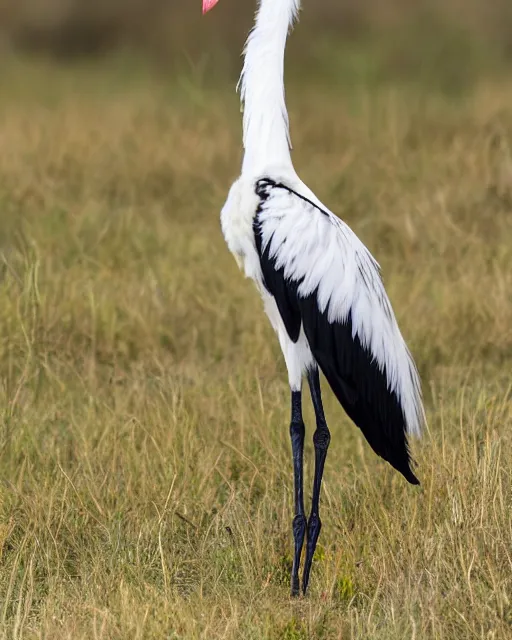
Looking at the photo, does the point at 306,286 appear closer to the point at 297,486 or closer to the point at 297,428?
the point at 297,428

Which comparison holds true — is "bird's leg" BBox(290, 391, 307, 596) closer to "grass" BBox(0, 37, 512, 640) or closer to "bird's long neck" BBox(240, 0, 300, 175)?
"grass" BBox(0, 37, 512, 640)

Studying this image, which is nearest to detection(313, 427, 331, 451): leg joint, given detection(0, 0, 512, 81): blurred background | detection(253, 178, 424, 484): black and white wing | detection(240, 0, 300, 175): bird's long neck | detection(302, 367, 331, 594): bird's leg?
detection(302, 367, 331, 594): bird's leg

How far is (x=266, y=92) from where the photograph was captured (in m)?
3.67

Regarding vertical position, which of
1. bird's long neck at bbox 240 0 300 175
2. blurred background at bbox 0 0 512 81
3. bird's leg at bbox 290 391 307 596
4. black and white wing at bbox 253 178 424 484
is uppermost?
blurred background at bbox 0 0 512 81

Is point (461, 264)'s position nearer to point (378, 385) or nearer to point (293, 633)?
point (378, 385)

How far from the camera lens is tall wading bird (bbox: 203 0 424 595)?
355 centimetres

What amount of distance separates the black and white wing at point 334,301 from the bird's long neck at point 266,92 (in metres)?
0.12

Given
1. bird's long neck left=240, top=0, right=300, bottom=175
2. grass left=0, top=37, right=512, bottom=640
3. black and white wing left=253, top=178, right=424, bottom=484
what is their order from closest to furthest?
grass left=0, top=37, right=512, bottom=640 → black and white wing left=253, top=178, right=424, bottom=484 → bird's long neck left=240, top=0, right=300, bottom=175

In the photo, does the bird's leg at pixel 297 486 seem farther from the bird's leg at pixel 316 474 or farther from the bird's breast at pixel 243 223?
the bird's breast at pixel 243 223

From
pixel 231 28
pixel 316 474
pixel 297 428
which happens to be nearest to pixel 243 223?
pixel 297 428

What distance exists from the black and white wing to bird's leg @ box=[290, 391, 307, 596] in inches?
6.6

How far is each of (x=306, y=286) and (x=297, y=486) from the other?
22.4 inches

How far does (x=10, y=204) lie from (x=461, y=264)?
2446 mm

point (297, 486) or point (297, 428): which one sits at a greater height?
point (297, 428)
